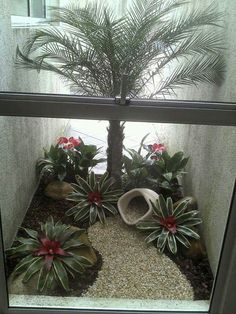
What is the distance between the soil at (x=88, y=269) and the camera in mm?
1556

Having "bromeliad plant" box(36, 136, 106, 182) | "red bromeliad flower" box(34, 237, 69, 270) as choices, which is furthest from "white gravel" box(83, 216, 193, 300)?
"bromeliad plant" box(36, 136, 106, 182)

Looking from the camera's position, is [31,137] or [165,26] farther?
[31,137]

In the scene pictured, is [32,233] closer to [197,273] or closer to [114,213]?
[114,213]

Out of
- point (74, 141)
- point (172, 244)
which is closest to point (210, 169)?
→ point (172, 244)

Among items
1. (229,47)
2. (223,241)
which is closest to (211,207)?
(223,241)

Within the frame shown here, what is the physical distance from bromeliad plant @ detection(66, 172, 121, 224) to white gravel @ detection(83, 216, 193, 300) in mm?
64

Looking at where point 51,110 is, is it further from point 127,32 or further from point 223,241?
point 223,241

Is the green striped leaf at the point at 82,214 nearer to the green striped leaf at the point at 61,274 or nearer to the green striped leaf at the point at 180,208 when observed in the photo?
the green striped leaf at the point at 61,274

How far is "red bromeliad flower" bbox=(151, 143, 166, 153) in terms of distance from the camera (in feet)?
4.81

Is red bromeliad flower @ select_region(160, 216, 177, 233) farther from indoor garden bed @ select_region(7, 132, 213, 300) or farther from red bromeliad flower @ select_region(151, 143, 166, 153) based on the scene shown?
red bromeliad flower @ select_region(151, 143, 166, 153)

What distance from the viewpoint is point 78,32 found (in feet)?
4.07

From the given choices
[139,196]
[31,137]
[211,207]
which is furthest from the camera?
[139,196]

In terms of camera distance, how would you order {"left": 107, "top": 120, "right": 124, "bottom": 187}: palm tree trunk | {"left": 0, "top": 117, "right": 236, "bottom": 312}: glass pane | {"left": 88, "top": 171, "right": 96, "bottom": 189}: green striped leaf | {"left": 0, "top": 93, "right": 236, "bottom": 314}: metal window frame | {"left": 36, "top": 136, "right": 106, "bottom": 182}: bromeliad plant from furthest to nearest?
{"left": 88, "top": 171, "right": 96, "bottom": 189}: green striped leaf → {"left": 36, "top": 136, "right": 106, "bottom": 182}: bromeliad plant → {"left": 0, "top": 117, "right": 236, "bottom": 312}: glass pane → {"left": 107, "top": 120, "right": 124, "bottom": 187}: palm tree trunk → {"left": 0, "top": 93, "right": 236, "bottom": 314}: metal window frame

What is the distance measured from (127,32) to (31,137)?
2.05 ft
